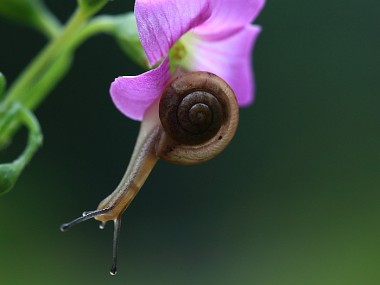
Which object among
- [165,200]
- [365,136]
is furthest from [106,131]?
[365,136]

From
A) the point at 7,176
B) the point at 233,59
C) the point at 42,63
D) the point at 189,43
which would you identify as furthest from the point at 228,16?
the point at 7,176

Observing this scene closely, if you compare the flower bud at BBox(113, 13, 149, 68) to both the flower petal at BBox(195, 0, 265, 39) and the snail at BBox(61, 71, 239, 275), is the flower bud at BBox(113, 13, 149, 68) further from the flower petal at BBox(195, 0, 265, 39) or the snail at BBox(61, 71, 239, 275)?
the snail at BBox(61, 71, 239, 275)

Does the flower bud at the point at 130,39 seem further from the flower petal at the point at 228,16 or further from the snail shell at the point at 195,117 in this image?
the snail shell at the point at 195,117

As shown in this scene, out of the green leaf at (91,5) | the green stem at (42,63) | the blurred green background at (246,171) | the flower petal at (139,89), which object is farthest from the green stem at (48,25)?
the blurred green background at (246,171)

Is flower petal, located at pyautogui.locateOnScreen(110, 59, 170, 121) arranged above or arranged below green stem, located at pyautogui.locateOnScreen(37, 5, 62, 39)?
above

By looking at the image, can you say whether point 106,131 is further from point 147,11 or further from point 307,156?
point 147,11

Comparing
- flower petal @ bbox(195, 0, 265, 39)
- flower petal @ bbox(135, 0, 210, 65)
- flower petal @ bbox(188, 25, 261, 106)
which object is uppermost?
flower petal @ bbox(135, 0, 210, 65)

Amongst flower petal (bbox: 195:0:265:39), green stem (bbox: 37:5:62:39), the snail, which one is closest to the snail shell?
the snail
